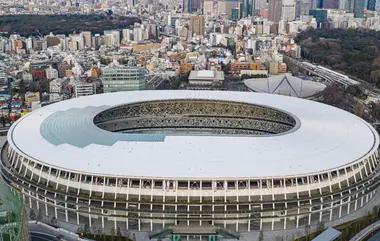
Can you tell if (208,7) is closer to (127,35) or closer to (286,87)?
(127,35)

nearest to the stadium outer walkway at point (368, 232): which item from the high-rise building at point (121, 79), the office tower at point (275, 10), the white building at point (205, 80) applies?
the high-rise building at point (121, 79)

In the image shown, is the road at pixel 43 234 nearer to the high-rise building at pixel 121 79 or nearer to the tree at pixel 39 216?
the tree at pixel 39 216

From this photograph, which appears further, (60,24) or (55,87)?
(60,24)

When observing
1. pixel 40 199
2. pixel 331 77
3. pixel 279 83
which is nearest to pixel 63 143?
pixel 40 199

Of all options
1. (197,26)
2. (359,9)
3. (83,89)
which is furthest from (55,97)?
(359,9)

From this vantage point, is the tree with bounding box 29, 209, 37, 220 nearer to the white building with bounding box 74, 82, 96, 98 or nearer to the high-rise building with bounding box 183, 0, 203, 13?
the white building with bounding box 74, 82, 96, 98

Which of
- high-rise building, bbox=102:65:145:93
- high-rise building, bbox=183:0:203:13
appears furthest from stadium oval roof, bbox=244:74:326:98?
high-rise building, bbox=183:0:203:13
